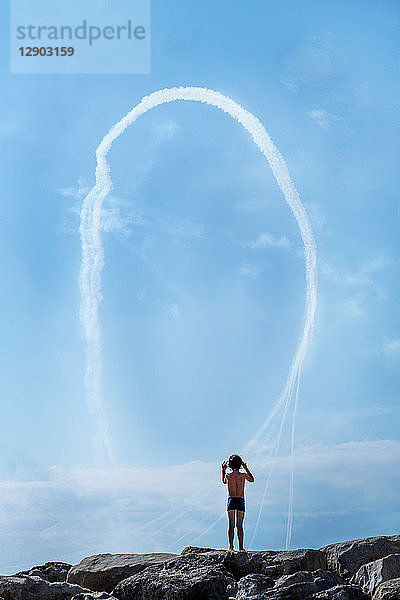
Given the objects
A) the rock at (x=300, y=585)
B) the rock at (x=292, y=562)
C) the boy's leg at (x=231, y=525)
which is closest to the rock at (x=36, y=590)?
the rock at (x=292, y=562)

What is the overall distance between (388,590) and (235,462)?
9214 millimetres

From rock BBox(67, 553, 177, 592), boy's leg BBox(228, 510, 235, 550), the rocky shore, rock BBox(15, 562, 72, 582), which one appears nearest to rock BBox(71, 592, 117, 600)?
the rocky shore

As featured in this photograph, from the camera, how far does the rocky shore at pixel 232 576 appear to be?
50.6ft

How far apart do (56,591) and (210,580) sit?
4.20 m

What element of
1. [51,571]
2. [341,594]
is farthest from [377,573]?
[51,571]

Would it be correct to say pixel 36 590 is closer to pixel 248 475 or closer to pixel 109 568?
pixel 109 568

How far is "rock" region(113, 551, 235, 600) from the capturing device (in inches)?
645

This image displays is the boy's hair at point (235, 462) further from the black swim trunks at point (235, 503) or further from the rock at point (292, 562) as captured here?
the rock at point (292, 562)

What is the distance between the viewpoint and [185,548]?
20.5 meters

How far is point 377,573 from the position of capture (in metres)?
15.7

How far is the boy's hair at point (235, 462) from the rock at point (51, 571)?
6.02 m

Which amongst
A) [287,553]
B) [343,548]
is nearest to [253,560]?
[287,553]

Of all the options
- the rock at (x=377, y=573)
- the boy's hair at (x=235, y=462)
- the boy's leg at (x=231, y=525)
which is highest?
the boy's hair at (x=235, y=462)

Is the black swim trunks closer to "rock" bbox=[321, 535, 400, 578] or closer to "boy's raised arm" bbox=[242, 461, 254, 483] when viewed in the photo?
"boy's raised arm" bbox=[242, 461, 254, 483]
